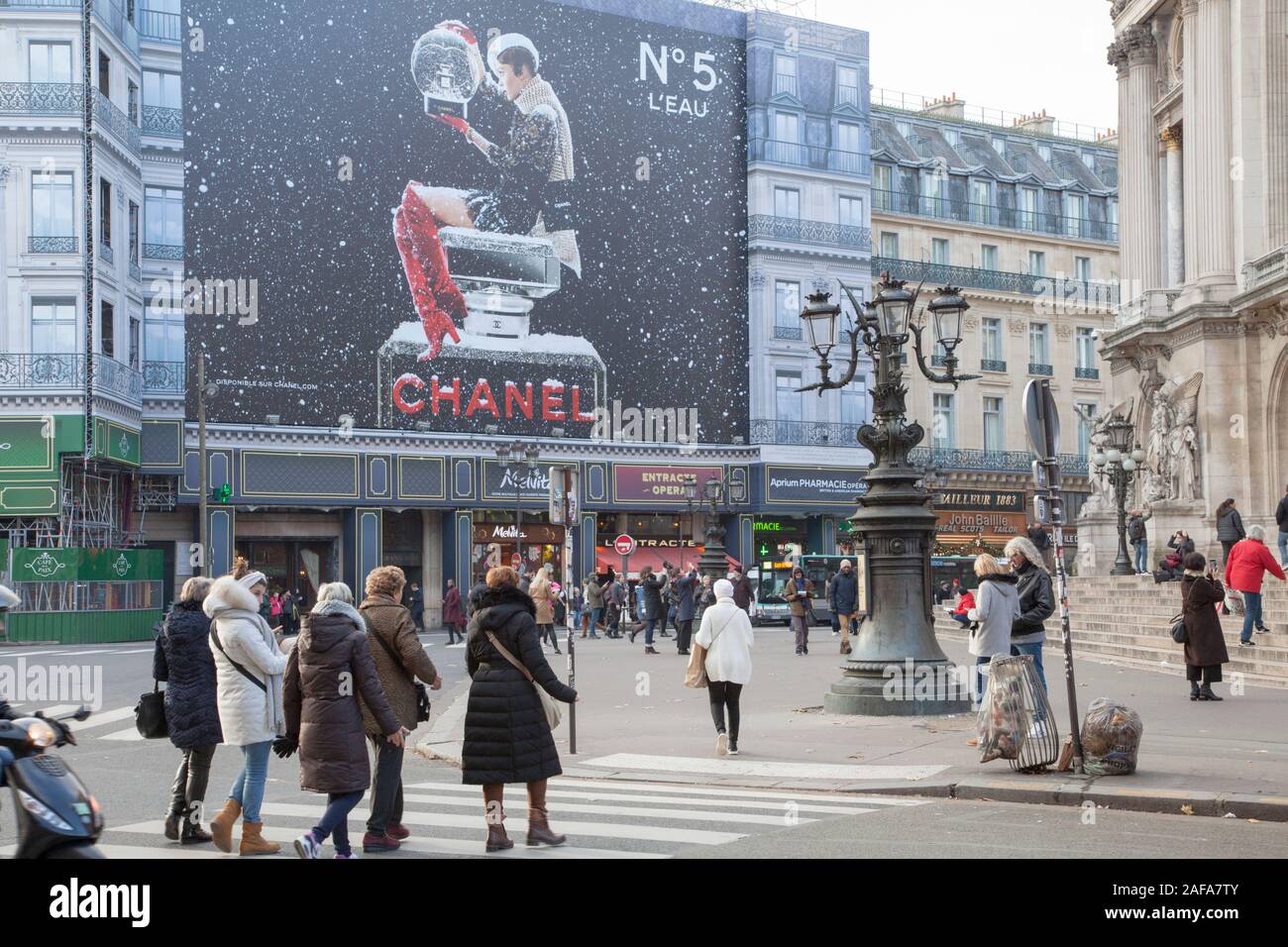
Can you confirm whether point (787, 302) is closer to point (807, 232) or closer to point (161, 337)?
point (807, 232)

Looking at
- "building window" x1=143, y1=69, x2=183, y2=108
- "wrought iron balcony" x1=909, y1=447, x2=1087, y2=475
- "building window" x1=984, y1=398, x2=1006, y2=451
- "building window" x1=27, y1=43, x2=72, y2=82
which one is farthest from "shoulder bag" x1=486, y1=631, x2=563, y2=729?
"building window" x1=984, y1=398, x2=1006, y2=451

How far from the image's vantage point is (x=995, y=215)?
6506 centimetres

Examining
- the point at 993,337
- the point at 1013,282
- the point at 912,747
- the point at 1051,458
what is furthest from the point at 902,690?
the point at 1013,282

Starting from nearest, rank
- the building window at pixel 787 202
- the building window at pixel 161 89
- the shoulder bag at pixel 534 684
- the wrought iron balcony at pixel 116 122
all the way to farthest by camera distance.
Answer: the shoulder bag at pixel 534 684 → the wrought iron balcony at pixel 116 122 → the building window at pixel 161 89 → the building window at pixel 787 202

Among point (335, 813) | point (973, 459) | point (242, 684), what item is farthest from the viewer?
point (973, 459)

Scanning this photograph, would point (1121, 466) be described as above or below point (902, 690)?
above

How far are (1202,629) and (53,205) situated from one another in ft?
103

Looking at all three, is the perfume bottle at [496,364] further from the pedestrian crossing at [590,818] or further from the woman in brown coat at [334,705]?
the woman in brown coat at [334,705]

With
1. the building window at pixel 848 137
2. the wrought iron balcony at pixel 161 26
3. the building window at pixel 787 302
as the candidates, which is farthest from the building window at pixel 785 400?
the wrought iron balcony at pixel 161 26

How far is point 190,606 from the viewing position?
10781 mm

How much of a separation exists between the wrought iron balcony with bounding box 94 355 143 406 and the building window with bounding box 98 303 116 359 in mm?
398

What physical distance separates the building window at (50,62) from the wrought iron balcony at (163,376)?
8647 mm

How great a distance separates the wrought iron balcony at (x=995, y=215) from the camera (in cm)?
6206
